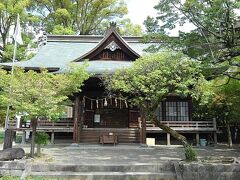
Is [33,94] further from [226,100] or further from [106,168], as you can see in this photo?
[226,100]

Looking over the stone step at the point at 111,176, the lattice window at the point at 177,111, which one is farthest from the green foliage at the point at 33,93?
the lattice window at the point at 177,111

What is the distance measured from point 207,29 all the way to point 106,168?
6822 mm

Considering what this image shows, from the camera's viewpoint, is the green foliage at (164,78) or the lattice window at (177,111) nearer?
the green foliage at (164,78)

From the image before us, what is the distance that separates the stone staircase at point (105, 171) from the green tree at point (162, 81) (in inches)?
68.3

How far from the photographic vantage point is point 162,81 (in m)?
11.8

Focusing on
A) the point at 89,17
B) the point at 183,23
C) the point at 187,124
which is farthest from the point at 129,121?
the point at 89,17

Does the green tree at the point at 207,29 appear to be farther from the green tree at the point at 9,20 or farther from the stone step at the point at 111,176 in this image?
the green tree at the point at 9,20

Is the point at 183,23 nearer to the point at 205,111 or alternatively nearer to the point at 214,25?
the point at 214,25

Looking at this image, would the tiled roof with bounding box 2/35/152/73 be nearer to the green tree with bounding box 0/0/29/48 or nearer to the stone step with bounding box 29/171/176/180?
the green tree with bounding box 0/0/29/48

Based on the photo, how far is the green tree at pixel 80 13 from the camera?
3509 cm

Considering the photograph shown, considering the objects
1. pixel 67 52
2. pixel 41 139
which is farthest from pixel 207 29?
pixel 67 52

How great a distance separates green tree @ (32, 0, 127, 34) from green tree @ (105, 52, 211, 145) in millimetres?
24098

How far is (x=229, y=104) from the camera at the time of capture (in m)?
16.5

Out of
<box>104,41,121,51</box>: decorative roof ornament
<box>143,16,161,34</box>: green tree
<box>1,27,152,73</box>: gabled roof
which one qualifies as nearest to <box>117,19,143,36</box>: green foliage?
<box>1,27,152,73</box>: gabled roof
